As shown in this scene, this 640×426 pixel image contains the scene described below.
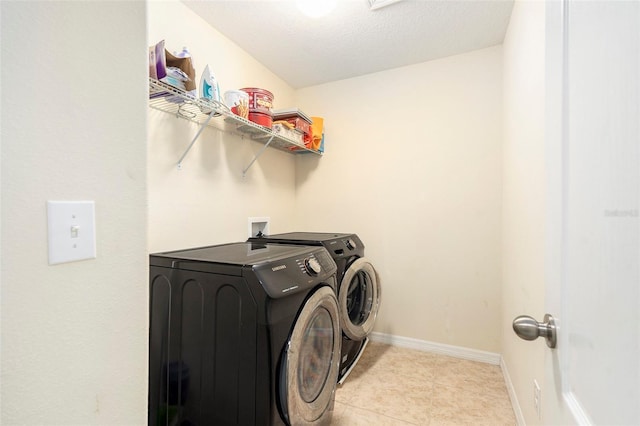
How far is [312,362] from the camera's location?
1.35 metres

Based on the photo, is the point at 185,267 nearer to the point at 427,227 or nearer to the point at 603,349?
the point at 603,349

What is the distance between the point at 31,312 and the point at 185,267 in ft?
2.53

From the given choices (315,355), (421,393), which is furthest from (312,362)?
(421,393)

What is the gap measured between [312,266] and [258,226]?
121cm

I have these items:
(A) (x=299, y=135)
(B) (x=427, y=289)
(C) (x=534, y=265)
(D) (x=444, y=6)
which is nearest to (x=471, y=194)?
(B) (x=427, y=289)

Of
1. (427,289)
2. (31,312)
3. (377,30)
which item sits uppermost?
(377,30)

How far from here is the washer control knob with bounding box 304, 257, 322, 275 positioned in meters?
1.35

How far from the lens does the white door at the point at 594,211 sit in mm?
393

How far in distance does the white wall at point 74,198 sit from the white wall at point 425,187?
219 centimetres

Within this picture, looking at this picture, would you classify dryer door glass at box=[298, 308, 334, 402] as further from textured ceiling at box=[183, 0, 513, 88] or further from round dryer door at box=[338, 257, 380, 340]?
textured ceiling at box=[183, 0, 513, 88]

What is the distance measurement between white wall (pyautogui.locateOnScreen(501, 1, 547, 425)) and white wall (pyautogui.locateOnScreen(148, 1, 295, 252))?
1808mm

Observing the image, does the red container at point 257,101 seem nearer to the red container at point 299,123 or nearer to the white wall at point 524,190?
the red container at point 299,123

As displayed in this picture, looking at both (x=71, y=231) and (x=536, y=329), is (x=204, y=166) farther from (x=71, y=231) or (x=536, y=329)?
(x=536, y=329)

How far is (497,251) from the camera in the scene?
7.39 feet
